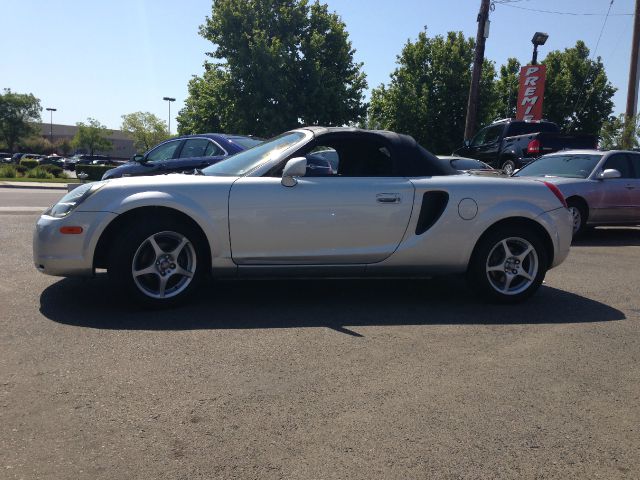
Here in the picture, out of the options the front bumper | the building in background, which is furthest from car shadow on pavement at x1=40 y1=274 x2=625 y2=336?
the building in background

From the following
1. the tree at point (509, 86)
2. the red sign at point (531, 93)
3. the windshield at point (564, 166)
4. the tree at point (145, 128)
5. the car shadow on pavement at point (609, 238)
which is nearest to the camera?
the car shadow on pavement at point (609, 238)

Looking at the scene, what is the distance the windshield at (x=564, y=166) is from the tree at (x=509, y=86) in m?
29.4

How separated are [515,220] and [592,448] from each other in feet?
9.82

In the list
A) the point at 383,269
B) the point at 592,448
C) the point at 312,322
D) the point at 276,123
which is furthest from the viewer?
the point at 276,123

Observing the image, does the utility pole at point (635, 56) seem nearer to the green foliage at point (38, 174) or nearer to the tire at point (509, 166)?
the tire at point (509, 166)

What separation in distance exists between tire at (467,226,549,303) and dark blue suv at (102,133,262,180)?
5794 millimetres

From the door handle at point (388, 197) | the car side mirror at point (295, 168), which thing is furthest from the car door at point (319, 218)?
the car side mirror at point (295, 168)

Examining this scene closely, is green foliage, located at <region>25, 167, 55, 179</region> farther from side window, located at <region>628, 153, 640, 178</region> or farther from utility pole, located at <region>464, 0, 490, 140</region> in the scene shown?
side window, located at <region>628, 153, 640, 178</region>

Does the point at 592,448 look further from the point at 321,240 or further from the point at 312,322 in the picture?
the point at 321,240

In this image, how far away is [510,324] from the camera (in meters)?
5.11

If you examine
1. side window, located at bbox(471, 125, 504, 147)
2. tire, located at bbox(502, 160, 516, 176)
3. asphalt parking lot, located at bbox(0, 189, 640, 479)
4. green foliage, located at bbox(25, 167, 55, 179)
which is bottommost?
green foliage, located at bbox(25, 167, 55, 179)

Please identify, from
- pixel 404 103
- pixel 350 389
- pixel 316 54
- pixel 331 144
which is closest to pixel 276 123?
pixel 316 54

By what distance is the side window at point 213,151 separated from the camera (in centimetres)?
1064

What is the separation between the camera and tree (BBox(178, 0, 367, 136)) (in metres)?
31.7
